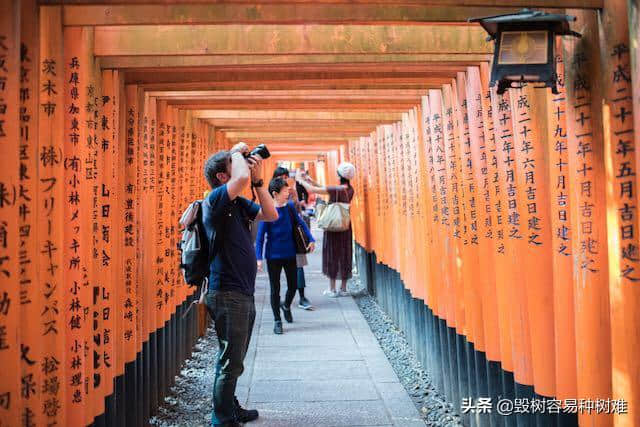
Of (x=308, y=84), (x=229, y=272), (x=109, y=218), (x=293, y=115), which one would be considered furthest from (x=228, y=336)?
(x=293, y=115)

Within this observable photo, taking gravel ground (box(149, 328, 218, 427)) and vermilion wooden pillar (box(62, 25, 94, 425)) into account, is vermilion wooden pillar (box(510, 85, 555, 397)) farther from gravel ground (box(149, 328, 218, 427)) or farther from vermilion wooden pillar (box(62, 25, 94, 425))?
gravel ground (box(149, 328, 218, 427))

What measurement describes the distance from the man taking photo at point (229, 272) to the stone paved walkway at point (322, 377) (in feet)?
2.73

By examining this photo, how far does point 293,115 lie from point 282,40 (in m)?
3.43

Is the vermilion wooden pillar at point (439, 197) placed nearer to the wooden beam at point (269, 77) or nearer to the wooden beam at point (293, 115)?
the wooden beam at point (269, 77)

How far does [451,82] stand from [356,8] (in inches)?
71.3

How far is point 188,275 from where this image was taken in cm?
363

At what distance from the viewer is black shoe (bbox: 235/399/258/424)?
4297 millimetres

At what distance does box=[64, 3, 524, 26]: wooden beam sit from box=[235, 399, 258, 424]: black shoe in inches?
114

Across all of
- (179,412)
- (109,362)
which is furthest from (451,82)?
(179,412)

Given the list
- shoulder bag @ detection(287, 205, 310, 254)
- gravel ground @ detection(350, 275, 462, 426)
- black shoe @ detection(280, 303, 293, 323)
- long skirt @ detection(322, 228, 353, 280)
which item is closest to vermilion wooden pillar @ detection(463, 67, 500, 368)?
gravel ground @ detection(350, 275, 462, 426)

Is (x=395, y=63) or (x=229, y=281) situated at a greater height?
(x=395, y=63)

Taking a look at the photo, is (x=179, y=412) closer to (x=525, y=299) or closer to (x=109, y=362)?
(x=109, y=362)

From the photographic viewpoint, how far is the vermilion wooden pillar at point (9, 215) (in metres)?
2.24

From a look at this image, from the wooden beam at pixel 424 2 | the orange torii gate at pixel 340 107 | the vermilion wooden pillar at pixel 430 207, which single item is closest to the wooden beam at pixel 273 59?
the orange torii gate at pixel 340 107
